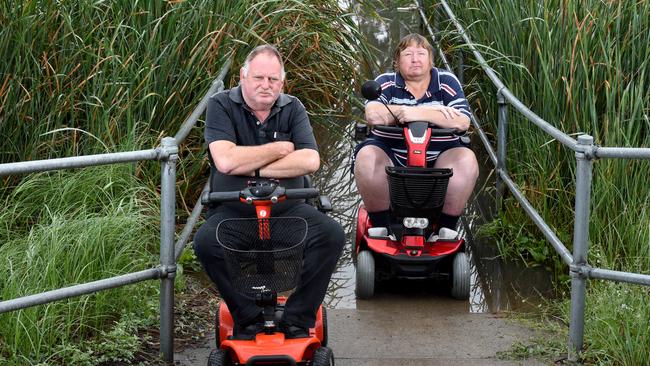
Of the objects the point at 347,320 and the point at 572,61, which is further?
the point at 572,61

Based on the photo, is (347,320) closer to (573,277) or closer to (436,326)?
(436,326)

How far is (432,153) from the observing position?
677 centimetres

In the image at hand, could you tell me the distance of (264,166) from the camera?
540 centimetres

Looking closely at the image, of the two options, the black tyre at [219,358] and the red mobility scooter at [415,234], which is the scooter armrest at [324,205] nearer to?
the black tyre at [219,358]

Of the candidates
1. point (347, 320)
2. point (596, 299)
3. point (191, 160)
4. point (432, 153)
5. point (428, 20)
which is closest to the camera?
point (596, 299)

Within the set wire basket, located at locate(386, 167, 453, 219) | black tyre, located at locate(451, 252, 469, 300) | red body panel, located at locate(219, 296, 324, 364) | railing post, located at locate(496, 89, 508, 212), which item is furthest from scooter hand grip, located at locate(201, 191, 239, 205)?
railing post, located at locate(496, 89, 508, 212)

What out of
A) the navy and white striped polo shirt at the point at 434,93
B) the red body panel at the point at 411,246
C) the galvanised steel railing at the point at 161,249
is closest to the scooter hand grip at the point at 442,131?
the navy and white striped polo shirt at the point at 434,93

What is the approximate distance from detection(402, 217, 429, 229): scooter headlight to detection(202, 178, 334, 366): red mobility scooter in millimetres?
1556

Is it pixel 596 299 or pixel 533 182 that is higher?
pixel 533 182

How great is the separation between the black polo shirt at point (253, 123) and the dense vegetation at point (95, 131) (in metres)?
0.71

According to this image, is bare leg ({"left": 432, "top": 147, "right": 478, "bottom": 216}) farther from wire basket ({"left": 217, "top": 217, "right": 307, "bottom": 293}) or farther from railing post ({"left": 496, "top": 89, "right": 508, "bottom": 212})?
wire basket ({"left": 217, "top": 217, "right": 307, "bottom": 293})

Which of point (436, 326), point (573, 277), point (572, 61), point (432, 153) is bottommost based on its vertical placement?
point (436, 326)

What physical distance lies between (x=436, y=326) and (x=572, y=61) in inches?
76.2

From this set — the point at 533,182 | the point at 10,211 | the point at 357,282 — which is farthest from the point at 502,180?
the point at 10,211
